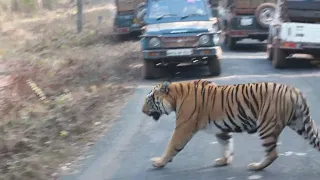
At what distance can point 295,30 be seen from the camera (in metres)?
15.3

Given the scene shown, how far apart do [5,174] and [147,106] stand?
5.64 ft

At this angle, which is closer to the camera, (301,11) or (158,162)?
(158,162)

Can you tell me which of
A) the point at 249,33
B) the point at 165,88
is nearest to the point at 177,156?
the point at 165,88

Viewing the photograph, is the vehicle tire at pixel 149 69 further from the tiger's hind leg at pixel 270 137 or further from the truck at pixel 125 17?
the truck at pixel 125 17

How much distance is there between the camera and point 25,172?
7180 millimetres

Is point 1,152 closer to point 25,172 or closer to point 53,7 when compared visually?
point 25,172

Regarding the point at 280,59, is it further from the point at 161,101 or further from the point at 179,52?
the point at 161,101

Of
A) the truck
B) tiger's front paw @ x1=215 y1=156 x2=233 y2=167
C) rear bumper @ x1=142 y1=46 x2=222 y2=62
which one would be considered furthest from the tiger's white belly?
the truck

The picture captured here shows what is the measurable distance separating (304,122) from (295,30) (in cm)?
900

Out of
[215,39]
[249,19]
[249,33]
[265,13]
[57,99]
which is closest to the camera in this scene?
[57,99]

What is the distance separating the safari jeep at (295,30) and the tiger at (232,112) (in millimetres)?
8505

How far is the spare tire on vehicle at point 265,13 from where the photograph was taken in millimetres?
20000

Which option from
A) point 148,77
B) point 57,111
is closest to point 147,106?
point 57,111

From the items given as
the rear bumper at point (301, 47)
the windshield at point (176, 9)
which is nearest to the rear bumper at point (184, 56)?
the windshield at point (176, 9)
